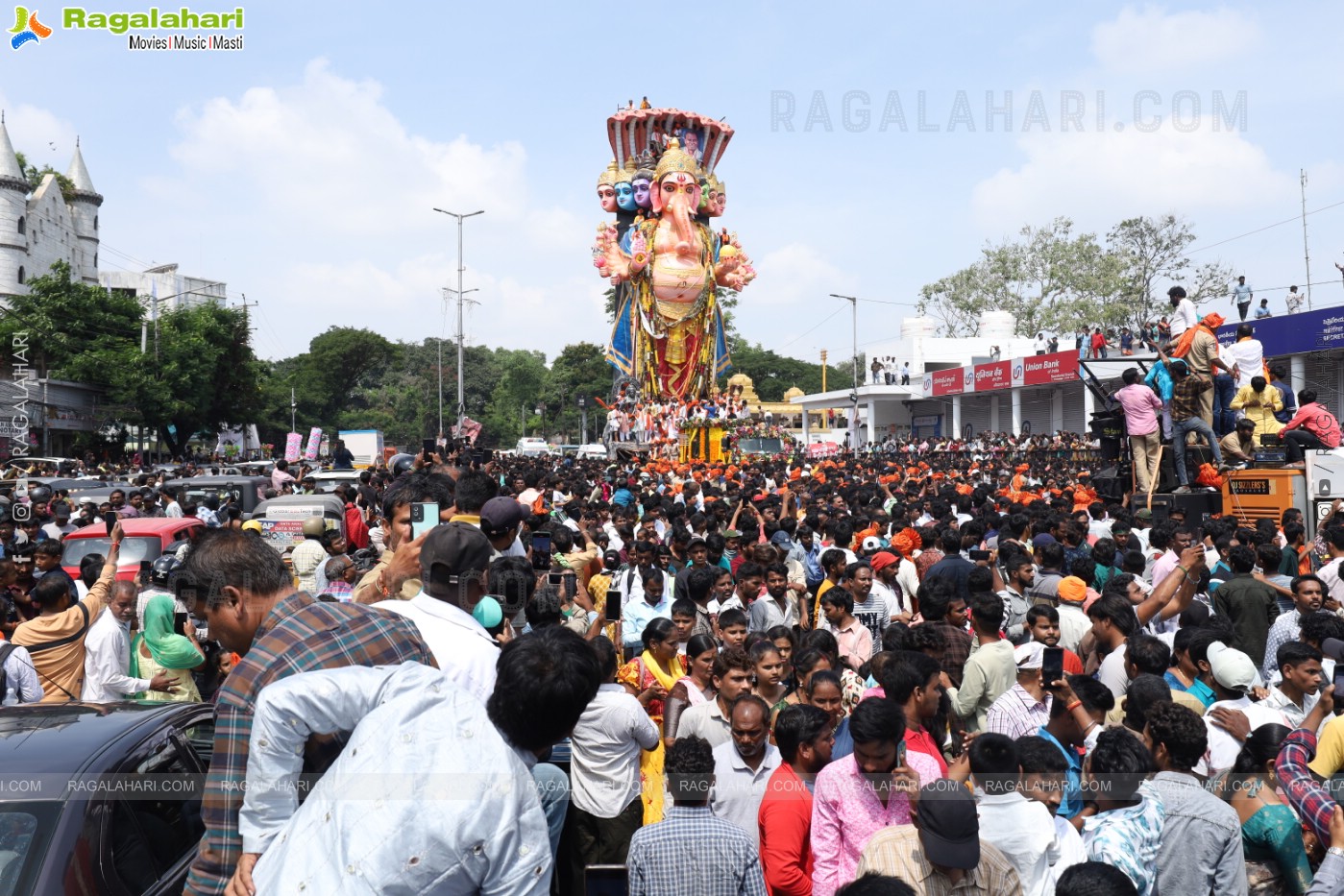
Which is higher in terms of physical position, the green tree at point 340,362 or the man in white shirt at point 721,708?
the green tree at point 340,362

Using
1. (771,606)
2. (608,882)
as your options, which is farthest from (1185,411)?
(608,882)

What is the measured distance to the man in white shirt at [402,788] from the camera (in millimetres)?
2090

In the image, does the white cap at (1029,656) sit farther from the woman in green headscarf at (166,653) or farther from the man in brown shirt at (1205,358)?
the man in brown shirt at (1205,358)

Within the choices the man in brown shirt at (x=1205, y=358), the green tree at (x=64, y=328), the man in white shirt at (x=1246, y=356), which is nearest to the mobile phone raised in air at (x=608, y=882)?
the man in brown shirt at (x=1205, y=358)

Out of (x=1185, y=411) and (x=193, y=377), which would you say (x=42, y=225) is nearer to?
(x=193, y=377)

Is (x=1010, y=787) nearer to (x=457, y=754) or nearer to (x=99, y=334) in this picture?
(x=457, y=754)

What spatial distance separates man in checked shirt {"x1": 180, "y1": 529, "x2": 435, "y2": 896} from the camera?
2.61 metres

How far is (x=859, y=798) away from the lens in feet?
12.2

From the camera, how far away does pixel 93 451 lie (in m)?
40.3

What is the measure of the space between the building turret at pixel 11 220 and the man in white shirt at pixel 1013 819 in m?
51.8

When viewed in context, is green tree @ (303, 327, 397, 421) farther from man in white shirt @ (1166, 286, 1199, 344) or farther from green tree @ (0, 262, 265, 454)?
man in white shirt @ (1166, 286, 1199, 344)

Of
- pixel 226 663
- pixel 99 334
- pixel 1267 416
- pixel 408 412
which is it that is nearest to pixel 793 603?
pixel 226 663

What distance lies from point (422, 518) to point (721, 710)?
180cm

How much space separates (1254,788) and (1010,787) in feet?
3.38
